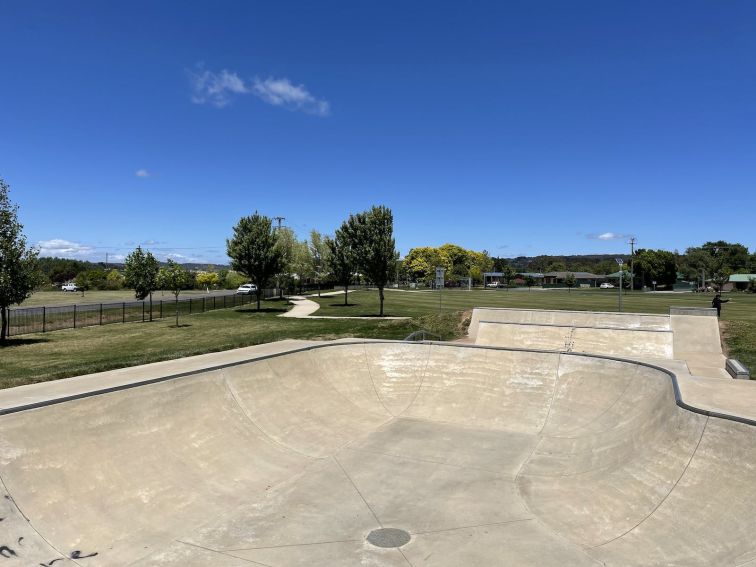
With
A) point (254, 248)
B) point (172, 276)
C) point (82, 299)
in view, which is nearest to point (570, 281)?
point (254, 248)

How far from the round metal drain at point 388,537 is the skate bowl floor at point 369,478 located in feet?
0.14

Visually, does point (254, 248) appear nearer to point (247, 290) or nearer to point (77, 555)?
point (247, 290)

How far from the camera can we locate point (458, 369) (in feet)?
44.7

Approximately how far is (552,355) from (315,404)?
6724 mm

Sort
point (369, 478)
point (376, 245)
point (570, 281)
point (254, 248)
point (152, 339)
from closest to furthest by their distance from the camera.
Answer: point (369, 478), point (152, 339), point (376, 245), point (254, 248), point (570, 281)

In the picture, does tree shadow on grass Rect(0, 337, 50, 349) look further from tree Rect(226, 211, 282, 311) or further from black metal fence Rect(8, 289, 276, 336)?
tree Rect(226, 211, 282, 311)

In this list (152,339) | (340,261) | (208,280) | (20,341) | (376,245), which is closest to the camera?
(20,341)

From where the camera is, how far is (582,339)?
753 inches

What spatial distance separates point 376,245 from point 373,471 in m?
23.7

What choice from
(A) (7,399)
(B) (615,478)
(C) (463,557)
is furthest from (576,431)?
(A) (7,399)

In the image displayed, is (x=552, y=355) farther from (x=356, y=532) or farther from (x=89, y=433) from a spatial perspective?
(x=89, y=433)

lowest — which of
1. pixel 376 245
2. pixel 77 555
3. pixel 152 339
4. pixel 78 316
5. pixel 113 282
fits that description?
pixel 77 555

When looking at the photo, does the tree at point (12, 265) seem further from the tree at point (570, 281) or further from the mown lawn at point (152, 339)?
the tree at point (570, 281)

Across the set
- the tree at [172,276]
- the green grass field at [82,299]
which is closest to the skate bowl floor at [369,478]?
the tree at [172,276]
